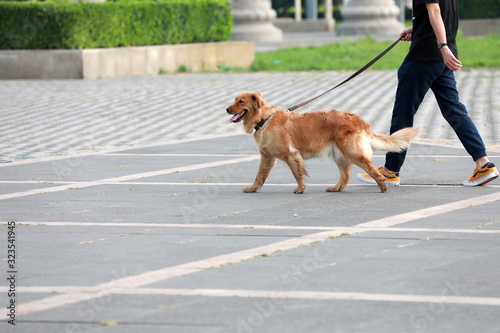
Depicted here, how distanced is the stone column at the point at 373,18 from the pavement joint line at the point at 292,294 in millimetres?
28765

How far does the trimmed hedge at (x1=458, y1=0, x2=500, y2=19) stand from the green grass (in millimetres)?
8212

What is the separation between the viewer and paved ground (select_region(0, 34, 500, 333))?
4531mm

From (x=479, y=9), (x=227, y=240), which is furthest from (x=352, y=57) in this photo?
(x=227, y=240)

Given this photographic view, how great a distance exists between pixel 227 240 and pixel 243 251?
0.37 meters

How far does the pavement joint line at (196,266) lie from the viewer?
15.6ft

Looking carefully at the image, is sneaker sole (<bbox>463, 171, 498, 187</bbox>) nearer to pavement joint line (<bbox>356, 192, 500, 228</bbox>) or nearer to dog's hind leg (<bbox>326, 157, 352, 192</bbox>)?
pavement joint line (<bbox>356, 192, 500, 228</bbox>)

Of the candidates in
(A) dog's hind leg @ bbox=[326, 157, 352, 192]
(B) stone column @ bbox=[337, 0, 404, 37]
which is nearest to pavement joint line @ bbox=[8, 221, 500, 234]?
(A) dog's hind leg @ bbox=[326, 157, 352, 192]

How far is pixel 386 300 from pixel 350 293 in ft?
0.73

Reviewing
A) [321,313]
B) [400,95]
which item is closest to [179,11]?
[400,95]

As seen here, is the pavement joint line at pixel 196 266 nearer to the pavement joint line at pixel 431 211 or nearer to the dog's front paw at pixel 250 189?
the pavement joint line at pixel 431 211

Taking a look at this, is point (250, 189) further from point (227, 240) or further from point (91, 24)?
point (91, 24)

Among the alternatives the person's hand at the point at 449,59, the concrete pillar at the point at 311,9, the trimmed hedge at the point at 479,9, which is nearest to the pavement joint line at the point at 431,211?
the person's hand at the point at 449,59

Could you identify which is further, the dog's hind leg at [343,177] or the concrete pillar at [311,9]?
the concrete pillar at [311,9]

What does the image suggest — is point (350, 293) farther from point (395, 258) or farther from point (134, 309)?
point (134, 309)
